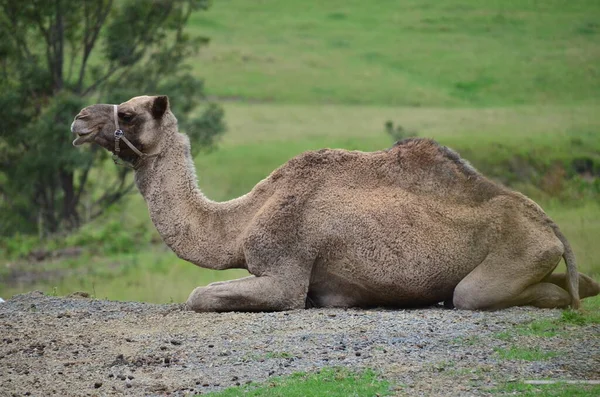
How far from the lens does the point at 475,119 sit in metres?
39.3

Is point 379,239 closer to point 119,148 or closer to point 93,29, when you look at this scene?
point 119,148

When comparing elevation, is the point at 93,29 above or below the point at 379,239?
above

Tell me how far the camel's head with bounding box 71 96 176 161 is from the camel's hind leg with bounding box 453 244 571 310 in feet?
12.0

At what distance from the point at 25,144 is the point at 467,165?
62.8 feet

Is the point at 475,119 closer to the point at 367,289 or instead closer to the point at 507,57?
the point at 507,57

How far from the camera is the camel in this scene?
11.5 meters

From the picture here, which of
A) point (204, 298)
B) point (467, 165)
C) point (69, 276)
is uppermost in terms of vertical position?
point (467, 165)

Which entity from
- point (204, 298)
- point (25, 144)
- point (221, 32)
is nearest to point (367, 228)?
point (204, 298)

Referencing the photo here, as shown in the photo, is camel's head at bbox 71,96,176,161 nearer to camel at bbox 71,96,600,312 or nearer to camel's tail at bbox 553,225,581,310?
camel at bbox 71,96,600,312

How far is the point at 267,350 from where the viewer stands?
31.9 feet

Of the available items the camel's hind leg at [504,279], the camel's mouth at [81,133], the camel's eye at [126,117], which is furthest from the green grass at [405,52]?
the camel's hind leg at [504,279]

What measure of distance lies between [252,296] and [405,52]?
137 feet

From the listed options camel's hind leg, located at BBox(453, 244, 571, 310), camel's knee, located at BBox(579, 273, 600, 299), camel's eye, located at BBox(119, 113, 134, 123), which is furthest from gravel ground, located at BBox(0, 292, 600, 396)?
camel's eye, located at BBox(119, 113, 134, 123)

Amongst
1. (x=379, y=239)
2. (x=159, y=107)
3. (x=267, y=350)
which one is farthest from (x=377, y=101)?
(x=267, y=350)
